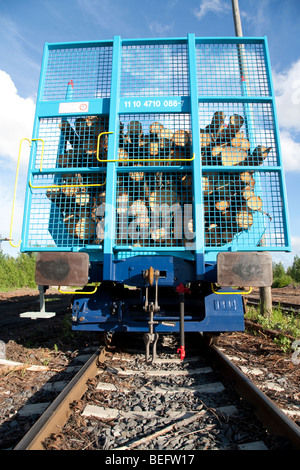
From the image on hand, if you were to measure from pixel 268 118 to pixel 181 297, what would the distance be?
256 centimetres

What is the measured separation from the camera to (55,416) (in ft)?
6.51

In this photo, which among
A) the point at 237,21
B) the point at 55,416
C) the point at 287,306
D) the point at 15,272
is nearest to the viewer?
the point at 55,416

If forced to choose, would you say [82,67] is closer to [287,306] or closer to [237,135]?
[237,135]

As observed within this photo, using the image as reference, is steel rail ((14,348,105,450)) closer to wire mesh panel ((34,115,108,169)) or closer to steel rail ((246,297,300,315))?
wire mesh panel ((34,115,108,169))

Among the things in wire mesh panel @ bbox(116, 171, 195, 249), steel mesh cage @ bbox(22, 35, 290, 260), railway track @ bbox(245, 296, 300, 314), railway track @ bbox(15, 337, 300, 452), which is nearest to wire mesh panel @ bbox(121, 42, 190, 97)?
steel mesh cage @ bbox(22, 35, 290, 260)

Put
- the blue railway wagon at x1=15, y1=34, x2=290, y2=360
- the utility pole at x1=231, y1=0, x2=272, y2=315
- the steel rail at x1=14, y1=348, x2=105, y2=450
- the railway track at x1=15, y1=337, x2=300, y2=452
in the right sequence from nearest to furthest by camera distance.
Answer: the steel rail at x1=14, y1=348, x2=105, y2=450 < the railway track at x1=15, y1=337, x2=300, y2=452 < the blue railway wagon at x1=15, y1=34, x2=290, y2=360 < the utility pole at x1=231, y1=0, x2=272, y2=315

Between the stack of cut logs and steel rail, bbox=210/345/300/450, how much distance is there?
1.50 meters

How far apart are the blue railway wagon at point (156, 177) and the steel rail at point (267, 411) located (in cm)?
89

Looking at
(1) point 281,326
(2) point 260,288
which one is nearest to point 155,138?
(1) point 281,326

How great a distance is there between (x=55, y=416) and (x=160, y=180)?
106 inches

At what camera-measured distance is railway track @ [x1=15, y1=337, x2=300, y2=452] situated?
1.84 metres

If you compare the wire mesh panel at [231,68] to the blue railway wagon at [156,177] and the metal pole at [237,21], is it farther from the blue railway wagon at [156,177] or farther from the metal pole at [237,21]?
the metal pole at [237,21]
